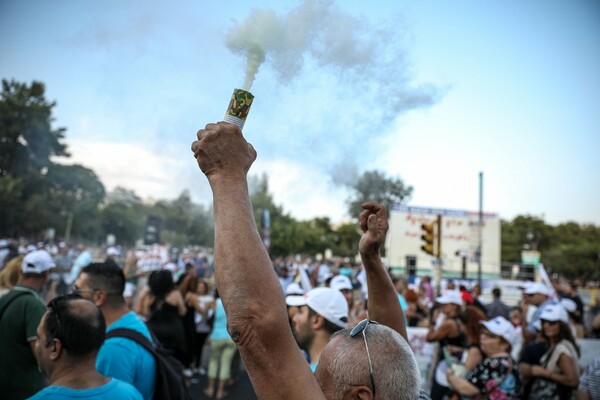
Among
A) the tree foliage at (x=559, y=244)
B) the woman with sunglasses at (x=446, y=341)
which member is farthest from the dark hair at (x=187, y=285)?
the tree foliage at (x=559, y=244)

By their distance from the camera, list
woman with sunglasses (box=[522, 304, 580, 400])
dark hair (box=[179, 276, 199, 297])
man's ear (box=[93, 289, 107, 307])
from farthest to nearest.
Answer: dark hair (box=[179, 276, 199, 297])
woman with sunglasses (box=[522, 304, 580, 400])
man's ear (box=[93, 289, 107, 307])

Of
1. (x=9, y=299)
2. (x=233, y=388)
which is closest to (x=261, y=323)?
(x=9, y=299)

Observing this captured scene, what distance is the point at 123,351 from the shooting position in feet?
11.5

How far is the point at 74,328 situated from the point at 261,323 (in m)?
2.01

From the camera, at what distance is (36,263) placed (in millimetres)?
4543

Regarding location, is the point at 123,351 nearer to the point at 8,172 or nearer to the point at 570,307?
the point at 570,307

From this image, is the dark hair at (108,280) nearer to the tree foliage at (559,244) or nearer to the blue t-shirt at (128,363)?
the blue t-shirt at (128,363)

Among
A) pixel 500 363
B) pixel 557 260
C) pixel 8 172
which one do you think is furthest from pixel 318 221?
pixel 500 363

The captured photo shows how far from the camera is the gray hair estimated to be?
164 cm

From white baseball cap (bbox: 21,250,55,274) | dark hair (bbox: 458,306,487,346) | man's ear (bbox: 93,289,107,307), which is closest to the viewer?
man's ear (bbox: 93,289,107,307)

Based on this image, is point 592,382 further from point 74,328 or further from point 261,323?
point 261,323

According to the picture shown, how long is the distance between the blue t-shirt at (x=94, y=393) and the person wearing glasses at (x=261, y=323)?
1550 mm

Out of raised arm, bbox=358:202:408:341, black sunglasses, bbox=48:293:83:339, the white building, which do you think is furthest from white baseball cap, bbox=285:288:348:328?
the white building

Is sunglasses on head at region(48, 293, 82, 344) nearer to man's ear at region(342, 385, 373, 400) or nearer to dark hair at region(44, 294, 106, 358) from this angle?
dark hair at region(44, 294, 106, 358)
